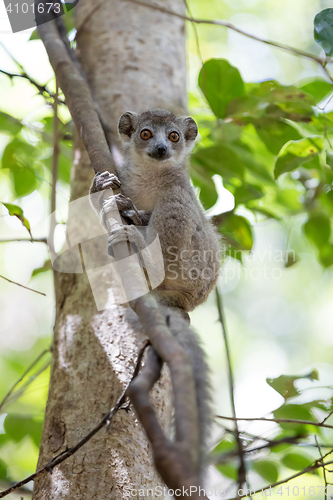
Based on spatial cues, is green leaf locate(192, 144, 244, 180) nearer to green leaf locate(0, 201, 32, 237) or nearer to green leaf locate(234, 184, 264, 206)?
green leaf locate(234, 184, 264, 206)

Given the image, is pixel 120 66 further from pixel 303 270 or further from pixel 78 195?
pixel 303 270

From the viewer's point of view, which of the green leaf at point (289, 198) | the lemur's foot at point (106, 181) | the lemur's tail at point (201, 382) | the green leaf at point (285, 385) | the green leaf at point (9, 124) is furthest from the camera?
the green leaf at point (289, 198)

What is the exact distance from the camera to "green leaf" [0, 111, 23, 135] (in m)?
4.29

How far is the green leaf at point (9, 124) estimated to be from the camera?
429 cm

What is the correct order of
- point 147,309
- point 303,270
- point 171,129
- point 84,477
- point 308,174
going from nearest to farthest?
point 147,309, point 84,477, point 171,129, point 308,174, point 303,270

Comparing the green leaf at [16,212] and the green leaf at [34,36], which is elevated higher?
the green leaf at [34,36]

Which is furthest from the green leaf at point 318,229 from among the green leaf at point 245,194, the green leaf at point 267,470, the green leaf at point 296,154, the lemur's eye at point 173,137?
the green leaf at point 267,470

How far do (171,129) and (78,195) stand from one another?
3.78 ft

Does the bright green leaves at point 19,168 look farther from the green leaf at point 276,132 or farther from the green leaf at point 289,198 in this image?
the green leaf at point 289,198

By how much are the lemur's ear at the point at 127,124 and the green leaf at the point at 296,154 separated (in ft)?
4.49

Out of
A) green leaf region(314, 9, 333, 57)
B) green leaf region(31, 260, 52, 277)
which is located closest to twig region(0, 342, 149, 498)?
green leaf region(31, 260, 52, 277)

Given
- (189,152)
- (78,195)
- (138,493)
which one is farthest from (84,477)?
(189,152)

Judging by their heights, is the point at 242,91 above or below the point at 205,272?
above

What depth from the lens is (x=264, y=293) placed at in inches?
461
